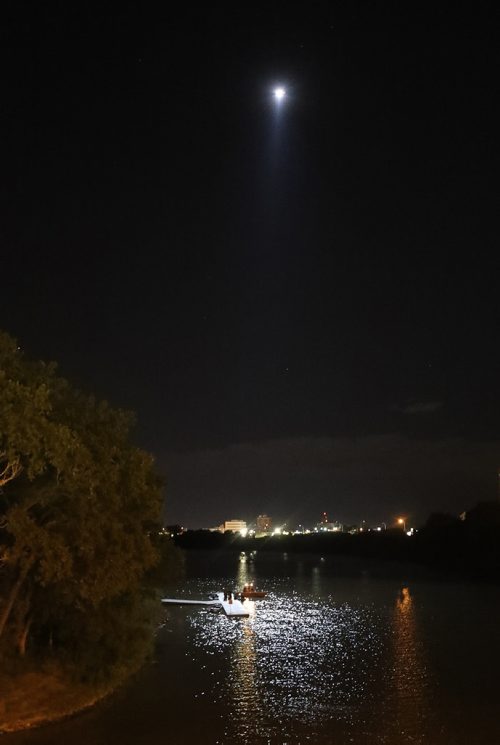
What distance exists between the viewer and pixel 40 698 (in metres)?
29.1

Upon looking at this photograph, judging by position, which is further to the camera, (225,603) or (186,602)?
(186,602)

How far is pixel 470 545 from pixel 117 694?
114 meters

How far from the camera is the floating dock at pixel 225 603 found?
222 feet

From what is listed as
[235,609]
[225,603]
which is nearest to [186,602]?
[225,603]

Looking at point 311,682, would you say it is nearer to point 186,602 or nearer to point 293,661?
point 293,661

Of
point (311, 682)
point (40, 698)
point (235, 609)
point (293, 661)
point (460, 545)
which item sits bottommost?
point (40, 698)

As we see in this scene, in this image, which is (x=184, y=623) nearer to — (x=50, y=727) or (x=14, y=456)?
(x=50, y=727)

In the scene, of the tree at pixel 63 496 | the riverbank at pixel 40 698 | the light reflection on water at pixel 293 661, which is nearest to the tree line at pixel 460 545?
the light reflection on water at pixel 293 661

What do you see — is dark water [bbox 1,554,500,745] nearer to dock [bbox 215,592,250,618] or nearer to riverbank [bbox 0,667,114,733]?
riverbank [bbox 0,667,114,733]

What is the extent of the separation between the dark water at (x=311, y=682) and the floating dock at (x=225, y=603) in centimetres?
132

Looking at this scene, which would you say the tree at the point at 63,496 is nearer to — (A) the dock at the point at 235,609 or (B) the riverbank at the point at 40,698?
(B) the riverbank at the point at 40,698

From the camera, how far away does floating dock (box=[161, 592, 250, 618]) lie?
67562 millimetres

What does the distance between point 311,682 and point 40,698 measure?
1395 centimetres

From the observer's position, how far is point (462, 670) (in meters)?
43.0
